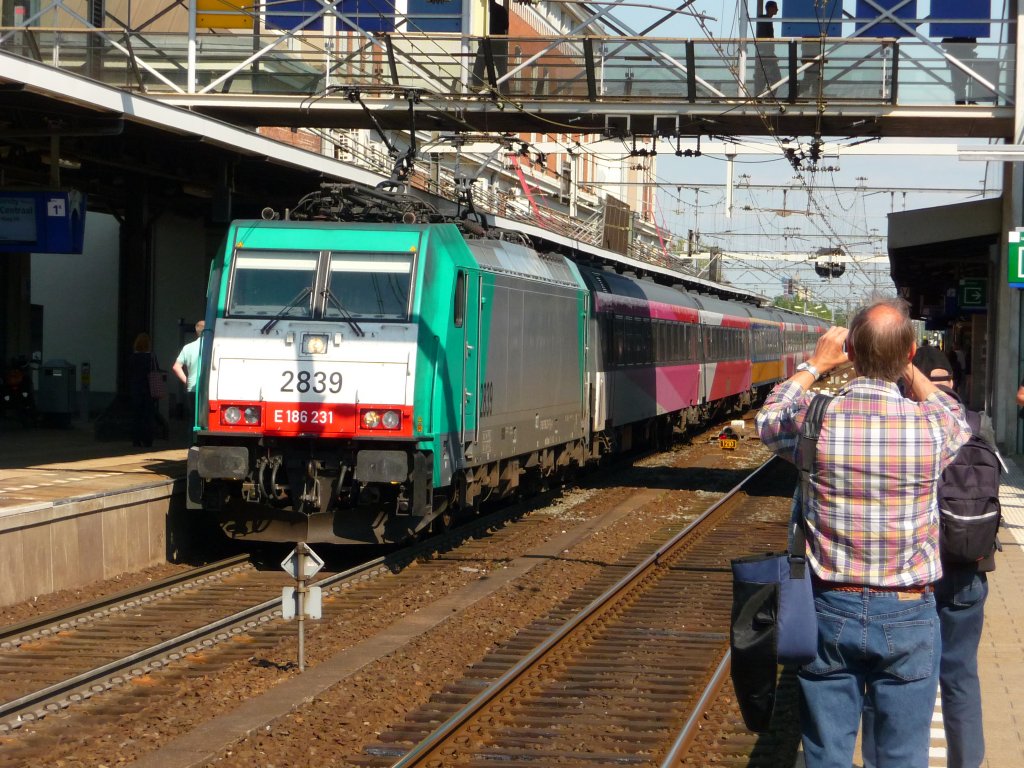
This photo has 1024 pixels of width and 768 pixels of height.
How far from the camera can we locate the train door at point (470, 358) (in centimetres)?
1251

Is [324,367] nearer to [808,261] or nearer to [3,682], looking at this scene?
[3,682]

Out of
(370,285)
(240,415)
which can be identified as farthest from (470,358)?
(240,415)

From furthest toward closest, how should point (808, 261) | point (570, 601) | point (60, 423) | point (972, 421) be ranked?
point (808, 261)
point (60, 423)
point (570, 601)
point (972, 421)

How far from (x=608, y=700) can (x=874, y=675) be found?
4.01m

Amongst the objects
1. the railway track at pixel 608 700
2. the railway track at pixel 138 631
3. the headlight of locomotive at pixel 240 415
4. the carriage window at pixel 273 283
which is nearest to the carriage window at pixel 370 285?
the carriage window at pixel 273 283

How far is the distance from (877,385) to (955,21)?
16.1m

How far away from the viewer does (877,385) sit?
4148mm

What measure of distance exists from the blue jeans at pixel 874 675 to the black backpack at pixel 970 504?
910mm

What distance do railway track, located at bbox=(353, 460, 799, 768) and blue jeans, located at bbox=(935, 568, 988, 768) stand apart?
1587 mm

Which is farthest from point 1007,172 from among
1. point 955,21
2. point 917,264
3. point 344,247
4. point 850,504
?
point 850,504

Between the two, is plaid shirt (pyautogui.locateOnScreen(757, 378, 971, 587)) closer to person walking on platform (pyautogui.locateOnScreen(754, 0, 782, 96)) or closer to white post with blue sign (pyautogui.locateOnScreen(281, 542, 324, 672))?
white post with blue sign (pyautogui.locateOnScreen(281, 542, 324, 672))

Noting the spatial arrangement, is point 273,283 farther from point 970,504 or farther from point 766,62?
point 766,62

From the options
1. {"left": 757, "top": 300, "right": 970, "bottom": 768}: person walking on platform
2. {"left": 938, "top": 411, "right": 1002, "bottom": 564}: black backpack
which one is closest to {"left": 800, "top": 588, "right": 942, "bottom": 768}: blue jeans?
{"left": 757, "top": 300, "right": 970, "bottom": 768}: person walking on platform

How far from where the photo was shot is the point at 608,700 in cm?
795
